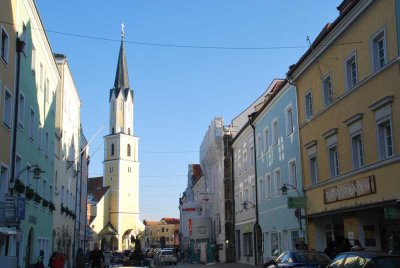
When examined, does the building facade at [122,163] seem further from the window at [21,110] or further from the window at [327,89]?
the window at [327,89]

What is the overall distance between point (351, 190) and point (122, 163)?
108431 mm

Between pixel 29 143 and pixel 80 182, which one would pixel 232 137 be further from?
pixel 29 143

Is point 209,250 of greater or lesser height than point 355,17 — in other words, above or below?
below

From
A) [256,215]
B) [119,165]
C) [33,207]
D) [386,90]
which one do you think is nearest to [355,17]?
[386,90]

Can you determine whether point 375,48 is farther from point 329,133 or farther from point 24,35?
point 24,35

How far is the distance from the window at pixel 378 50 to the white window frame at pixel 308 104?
7.07 metres

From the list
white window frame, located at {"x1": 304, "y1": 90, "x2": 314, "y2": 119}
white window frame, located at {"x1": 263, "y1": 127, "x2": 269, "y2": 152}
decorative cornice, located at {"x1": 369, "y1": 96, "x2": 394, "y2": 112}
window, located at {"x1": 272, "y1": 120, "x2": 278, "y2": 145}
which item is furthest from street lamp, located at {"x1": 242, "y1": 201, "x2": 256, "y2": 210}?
decorative cornice, located at {"x1": 369, "y1": 96, "x2": 394, "y2": 112}

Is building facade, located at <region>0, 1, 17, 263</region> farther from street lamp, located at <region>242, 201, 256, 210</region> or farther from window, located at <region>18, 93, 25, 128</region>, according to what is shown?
street lamp, located at <region>242, 201, 256, 210</region>

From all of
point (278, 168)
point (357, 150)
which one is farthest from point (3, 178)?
point (278, 168)

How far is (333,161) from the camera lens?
23672 millimetres

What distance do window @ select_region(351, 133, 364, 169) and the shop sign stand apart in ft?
2.38

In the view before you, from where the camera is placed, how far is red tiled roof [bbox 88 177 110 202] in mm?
122588

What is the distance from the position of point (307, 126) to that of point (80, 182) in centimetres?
3220

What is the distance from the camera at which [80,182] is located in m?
53.6
